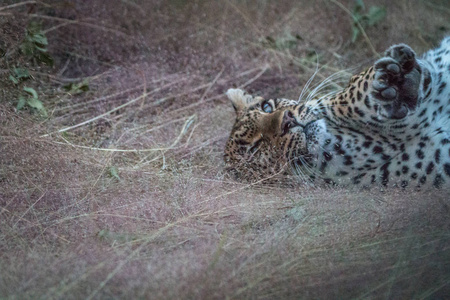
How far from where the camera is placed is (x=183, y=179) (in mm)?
3795

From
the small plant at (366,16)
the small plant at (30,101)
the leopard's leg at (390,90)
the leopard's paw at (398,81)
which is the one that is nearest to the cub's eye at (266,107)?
the leopard's leg at (390,90)

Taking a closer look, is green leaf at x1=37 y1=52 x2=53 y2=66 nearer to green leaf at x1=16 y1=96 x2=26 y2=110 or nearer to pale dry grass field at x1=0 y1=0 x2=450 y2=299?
pale dry grass field at x1=0 y1=0 x2=450 y2=299

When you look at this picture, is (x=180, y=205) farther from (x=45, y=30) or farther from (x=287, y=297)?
(x=45, y=30)

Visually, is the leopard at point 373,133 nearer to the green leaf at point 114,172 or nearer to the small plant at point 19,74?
the green leaf at point 114,172

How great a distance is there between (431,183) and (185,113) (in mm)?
2357

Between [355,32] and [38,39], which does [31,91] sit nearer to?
[38,39]

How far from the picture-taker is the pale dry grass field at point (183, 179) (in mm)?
2574

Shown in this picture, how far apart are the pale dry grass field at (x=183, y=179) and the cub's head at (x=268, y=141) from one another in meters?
0.16

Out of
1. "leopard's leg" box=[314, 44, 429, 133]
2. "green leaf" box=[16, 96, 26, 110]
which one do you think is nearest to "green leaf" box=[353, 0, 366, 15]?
"leopard's leg" box=[314, 44, 429, 133]

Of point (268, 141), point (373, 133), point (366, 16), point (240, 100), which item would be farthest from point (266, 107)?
point (366, 16)

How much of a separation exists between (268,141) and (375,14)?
3.10 m

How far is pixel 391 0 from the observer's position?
6.73 m

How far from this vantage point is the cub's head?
3.90 metres

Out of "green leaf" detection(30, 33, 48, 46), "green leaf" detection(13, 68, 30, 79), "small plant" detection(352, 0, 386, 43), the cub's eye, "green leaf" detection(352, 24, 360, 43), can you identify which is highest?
"small plant" detection(352, 0, 386, 43)
